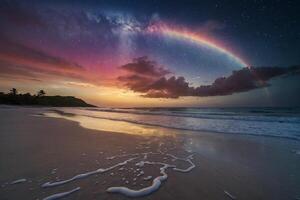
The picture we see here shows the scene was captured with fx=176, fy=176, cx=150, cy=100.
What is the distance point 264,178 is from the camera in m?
4.00

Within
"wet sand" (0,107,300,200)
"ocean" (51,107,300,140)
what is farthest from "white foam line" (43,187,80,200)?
"ocean" (51,107,300,140)

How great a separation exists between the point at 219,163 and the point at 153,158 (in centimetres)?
189

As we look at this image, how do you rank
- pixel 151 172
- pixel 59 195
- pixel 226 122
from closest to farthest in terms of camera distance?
pixel 59 195
pixel 151 172
pixel 226 122

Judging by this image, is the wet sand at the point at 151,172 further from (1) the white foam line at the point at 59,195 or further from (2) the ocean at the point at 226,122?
(2) the ocean at the point at 226,122

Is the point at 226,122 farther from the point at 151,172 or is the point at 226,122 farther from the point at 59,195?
the point at 59,195

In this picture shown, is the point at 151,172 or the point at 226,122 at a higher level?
the point at 226,122

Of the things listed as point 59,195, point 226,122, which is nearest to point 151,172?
point 59,195

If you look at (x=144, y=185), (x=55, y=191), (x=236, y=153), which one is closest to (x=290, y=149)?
(x=236, y=153)

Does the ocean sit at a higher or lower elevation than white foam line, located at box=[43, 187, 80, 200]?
higher

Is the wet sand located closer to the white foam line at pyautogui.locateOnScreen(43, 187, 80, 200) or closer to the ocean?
the white foam line at pyautogui.locateOnScreen(43, 187, 80, 200)

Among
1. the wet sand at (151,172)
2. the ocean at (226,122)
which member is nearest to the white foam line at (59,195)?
the wet sand at (151,172)

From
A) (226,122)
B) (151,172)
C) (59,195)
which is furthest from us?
(226,122)

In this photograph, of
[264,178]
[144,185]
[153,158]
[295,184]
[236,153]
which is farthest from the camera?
[236,153]

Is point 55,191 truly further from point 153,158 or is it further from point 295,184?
point 295,184
